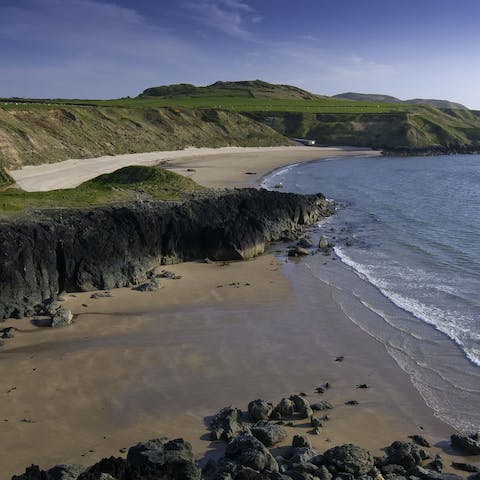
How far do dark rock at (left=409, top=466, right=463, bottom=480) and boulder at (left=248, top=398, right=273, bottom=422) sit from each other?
12.7 ft

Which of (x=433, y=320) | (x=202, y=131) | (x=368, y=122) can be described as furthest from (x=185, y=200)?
(x=368, y=122)

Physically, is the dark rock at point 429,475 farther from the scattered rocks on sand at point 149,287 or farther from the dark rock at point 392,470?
the scattered rocks on sand at point 149,287

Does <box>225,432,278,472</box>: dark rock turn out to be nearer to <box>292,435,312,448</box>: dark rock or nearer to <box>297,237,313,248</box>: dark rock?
<box>292,435,312,448</box>: dark rock

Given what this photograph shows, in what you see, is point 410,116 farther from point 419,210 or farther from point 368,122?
point 419,210

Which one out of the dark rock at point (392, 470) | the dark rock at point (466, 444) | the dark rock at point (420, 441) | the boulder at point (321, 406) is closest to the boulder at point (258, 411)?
the boulder at point (321, 406)

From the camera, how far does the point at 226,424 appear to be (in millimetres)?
14344

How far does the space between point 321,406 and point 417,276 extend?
560 inches

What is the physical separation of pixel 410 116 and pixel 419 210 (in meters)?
85.1

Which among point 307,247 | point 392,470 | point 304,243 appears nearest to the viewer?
point 392,470

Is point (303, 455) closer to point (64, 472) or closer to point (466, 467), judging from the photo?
point (466, 467)

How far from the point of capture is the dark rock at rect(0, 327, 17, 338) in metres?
20.2

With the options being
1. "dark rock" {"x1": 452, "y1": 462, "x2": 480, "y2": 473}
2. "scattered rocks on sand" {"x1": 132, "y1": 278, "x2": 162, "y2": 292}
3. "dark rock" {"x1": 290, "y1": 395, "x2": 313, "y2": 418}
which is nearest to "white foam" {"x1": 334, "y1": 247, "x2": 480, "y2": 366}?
"dark rock" {"x1": 452, "y1": 462, "x2": 480, "y2": 473}

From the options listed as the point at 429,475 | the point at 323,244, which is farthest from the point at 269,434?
the point at 323,244

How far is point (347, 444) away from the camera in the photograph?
43.5ft
